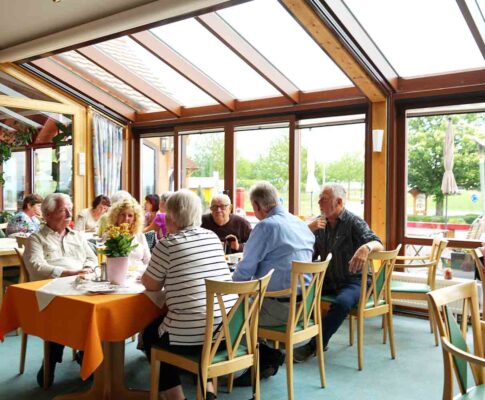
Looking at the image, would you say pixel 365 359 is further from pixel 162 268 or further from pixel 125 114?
pixel 125 114

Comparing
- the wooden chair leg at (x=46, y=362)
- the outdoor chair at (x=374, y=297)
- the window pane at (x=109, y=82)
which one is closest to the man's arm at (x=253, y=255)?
the outdoor chair at (x=374, y=297)

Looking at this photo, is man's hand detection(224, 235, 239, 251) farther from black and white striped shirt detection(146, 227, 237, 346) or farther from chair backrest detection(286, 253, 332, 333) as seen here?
black and white striped shirt detection(146, 227, 237, 346)

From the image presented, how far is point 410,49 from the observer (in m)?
4.86

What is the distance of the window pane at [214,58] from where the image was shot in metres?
5.64

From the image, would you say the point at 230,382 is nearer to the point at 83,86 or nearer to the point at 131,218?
the point at 131,218

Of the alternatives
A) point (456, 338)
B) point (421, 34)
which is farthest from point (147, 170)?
point (456, 338)

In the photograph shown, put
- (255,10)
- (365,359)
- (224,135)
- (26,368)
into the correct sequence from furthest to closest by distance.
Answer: (224,135), (255,10), (365,359), (26,368)

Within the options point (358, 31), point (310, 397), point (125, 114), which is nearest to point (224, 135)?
point (125, 114)

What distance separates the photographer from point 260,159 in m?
6.55

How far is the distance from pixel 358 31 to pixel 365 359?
2.76 metres

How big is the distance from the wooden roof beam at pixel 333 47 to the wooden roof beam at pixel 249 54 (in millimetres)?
1002

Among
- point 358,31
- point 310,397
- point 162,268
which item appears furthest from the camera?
point 358,31

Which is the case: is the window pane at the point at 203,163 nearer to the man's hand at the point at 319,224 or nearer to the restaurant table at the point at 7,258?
the man's hand at the point at 319,224

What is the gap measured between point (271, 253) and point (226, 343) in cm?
86
